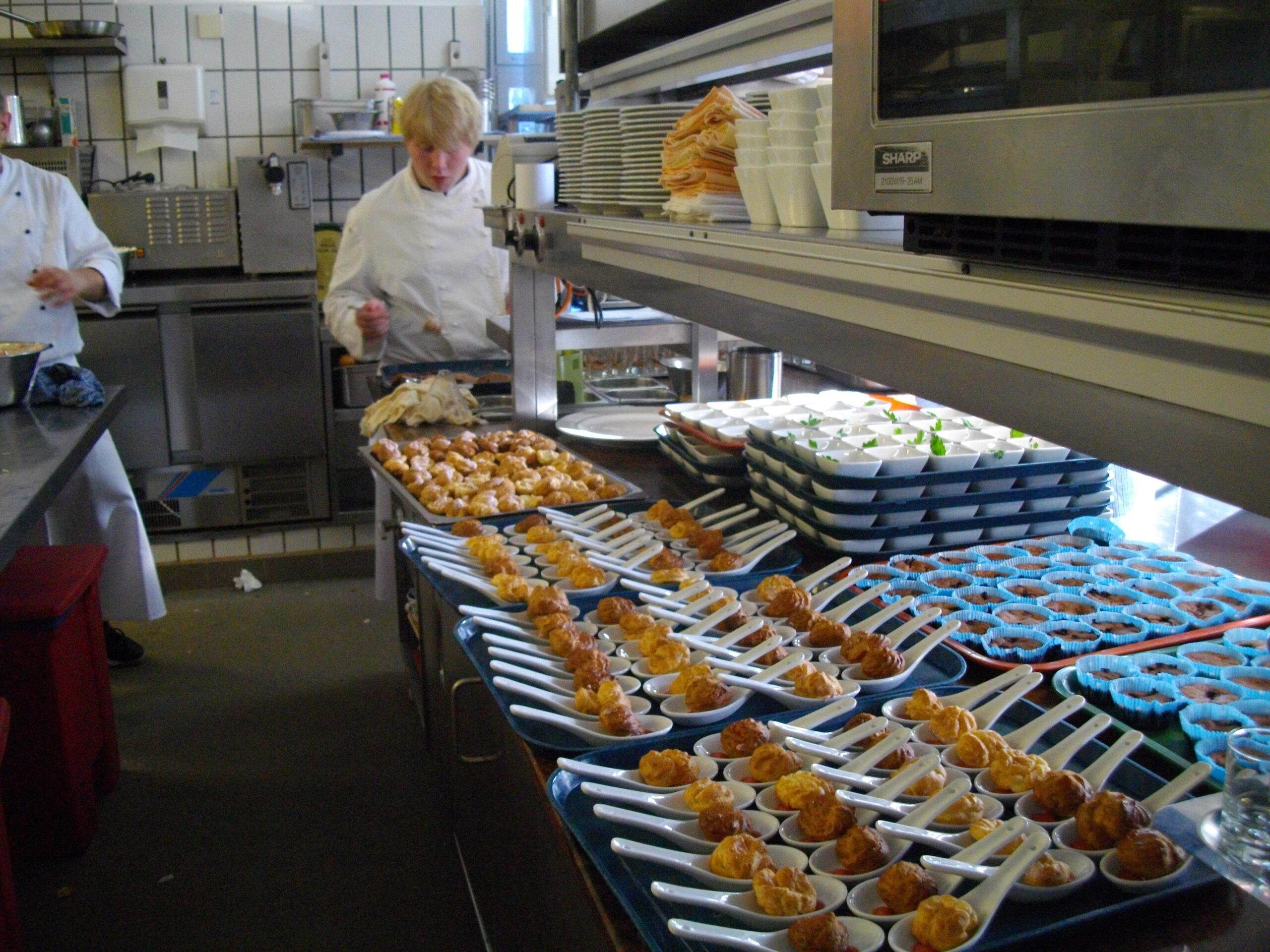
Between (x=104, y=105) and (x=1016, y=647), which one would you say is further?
(x=104, y=105)

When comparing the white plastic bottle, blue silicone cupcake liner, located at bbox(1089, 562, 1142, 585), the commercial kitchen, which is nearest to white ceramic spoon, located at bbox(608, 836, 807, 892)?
the commercial kitchen

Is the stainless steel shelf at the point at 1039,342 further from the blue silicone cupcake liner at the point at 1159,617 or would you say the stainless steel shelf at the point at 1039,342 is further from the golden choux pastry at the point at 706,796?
the blue silicone cupcake liner at the point at 1159,617

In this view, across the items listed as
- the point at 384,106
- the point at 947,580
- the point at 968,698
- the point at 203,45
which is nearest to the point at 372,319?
the point at 384,106

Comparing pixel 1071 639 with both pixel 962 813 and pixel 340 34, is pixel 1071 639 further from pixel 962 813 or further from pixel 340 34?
pixel 340 34

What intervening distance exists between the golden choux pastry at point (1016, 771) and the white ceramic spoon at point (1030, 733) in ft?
0.09

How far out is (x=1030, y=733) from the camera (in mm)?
1323

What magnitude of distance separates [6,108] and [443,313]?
234 centimetres

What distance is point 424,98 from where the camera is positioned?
4.11 meters

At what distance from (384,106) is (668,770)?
471cm

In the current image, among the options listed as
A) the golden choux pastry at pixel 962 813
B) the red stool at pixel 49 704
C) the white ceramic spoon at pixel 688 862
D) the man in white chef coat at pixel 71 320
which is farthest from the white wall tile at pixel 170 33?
the golden choux pastry at pixel 962 813

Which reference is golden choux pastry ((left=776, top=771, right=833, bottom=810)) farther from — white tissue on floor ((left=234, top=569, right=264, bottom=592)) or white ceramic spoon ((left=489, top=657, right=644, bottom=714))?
white tissue on floor ((left=234, top=569, right=264, bottom=592))

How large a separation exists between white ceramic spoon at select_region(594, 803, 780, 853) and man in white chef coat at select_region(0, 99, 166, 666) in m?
3.17

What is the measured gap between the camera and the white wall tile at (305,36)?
5.45 meters

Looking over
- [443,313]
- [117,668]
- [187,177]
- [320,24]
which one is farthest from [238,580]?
[320,24]
